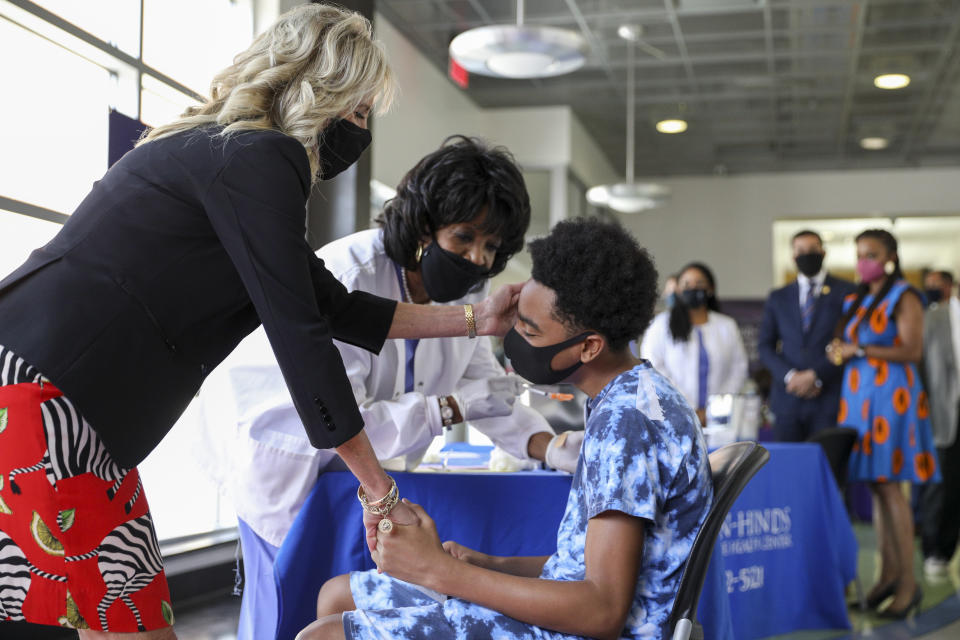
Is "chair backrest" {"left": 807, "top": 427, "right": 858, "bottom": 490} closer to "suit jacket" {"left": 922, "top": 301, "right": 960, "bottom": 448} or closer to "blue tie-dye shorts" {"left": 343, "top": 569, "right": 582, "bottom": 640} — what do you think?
"suit jacket" {"left": 922, "top": 301, "right": 960, "bottom": 448}

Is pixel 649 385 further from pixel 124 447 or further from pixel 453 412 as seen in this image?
pixel 124 447

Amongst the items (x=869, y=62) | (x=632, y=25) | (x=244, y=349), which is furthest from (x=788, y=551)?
(x=869, y=62)

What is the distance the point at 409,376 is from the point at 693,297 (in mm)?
3271

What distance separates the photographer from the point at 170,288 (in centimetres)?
126

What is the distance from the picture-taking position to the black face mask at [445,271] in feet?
6.87

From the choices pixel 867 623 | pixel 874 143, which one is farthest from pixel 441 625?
pixel 874 143

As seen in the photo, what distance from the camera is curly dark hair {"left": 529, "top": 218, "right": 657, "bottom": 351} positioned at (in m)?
1.42

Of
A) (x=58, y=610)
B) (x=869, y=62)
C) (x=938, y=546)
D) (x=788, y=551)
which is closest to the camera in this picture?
(x=58, y=610)

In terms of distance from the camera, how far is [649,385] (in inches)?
53.1

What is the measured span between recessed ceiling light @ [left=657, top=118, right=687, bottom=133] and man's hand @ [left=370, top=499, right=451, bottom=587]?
29.7 ft

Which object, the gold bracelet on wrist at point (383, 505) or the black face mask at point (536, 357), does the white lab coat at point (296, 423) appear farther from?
the gold bracelet on wrist at point (383, 505)

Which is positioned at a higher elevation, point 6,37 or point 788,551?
point 6,37

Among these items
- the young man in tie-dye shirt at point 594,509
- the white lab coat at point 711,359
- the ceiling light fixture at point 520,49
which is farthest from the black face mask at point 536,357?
the white lab coat at point 711,359

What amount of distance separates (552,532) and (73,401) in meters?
1.04
